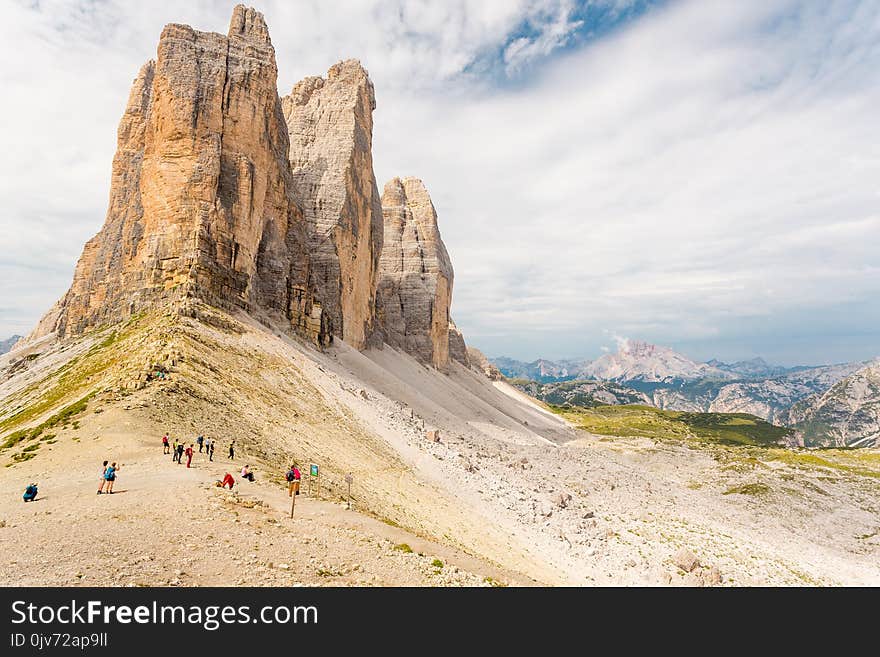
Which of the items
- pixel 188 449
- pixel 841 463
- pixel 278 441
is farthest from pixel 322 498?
pixel 841 463

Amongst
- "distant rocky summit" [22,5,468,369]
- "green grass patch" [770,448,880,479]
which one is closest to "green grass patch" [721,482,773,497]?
"green grass patch" [770,448,880,479]

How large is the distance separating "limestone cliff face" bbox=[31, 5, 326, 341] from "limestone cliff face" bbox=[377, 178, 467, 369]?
165 feet

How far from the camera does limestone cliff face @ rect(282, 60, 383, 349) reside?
78.1 meters

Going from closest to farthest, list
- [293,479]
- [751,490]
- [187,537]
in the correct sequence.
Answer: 1. [187,537]
2. [293,479]
3. [751,490]

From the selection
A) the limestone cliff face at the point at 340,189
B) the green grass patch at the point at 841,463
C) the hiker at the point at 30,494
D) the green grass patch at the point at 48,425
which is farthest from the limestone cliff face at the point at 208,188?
the green grass patch at the point at 841,463

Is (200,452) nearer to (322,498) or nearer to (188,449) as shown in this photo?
(188,449)

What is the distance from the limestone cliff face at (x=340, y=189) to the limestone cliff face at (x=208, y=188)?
16.7 metres

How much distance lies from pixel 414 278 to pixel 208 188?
229 ft

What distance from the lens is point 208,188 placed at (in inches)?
1801

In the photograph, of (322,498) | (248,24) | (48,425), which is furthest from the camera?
(248,24)

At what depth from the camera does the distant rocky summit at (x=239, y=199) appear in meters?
45.1
